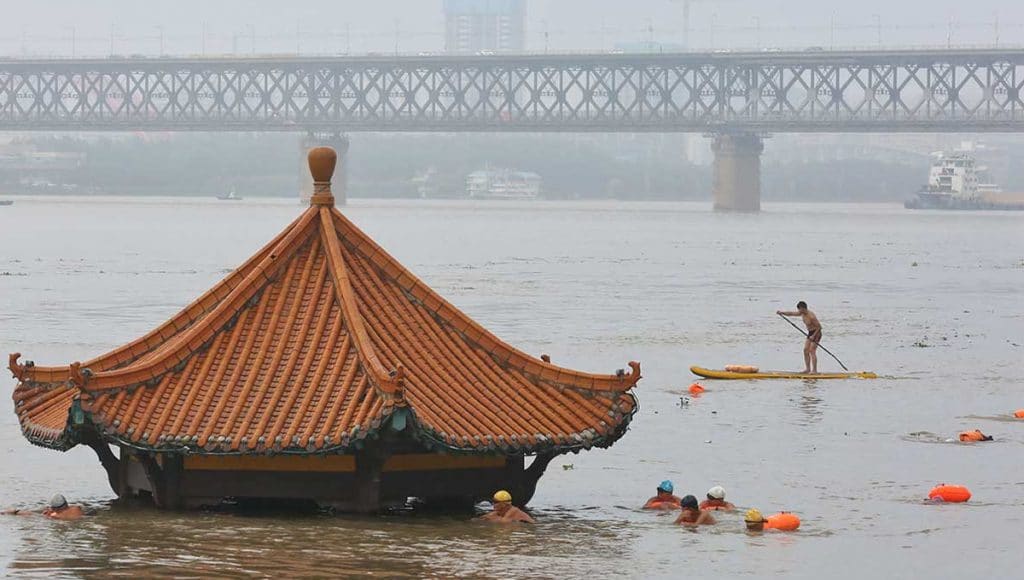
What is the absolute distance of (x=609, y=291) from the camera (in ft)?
235

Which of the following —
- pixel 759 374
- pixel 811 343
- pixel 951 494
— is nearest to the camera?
pixel 951 494

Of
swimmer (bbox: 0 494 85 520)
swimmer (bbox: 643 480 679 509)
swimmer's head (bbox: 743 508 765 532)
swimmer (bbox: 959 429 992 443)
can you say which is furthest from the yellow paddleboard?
swimmer (bbox: 0 494 85 520)

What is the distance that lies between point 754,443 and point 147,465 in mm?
10858

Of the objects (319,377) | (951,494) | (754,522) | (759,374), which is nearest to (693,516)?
(754,522)

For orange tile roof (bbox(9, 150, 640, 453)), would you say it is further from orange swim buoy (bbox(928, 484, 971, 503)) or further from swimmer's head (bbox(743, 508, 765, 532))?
orange swim buoy (bbox(928, 484, 971, 503))

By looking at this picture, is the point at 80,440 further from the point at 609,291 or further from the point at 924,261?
the point at 924,261

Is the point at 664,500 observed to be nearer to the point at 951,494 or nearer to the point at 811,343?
the point at 951,494

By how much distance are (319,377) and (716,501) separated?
497 centimetres

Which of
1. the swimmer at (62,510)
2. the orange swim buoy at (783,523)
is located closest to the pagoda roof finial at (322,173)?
the swimmer at (62,510)

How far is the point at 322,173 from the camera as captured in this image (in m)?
20.8

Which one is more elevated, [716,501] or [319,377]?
[319,377]

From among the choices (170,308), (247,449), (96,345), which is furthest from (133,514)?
(170,308)

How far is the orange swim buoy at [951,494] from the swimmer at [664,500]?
2.88m

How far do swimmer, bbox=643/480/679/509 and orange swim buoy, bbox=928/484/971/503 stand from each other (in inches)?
114
